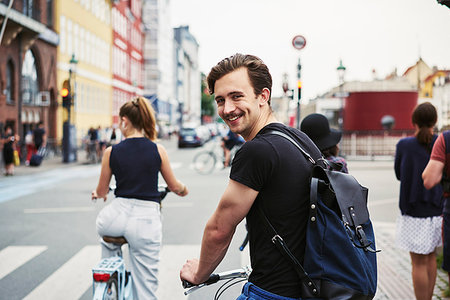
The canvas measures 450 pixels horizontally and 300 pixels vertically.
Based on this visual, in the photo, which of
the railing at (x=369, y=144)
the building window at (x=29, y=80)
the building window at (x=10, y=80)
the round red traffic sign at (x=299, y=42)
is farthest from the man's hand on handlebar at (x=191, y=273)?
the building window at (x=29, y=80)

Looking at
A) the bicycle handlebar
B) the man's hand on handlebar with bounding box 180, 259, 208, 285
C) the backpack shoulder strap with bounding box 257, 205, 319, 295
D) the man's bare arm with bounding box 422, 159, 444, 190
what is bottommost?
the bicycle handlebar

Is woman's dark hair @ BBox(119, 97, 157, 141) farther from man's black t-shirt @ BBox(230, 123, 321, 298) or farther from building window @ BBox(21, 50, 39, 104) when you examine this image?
building window @ BBox(21, 50, 39, 104)

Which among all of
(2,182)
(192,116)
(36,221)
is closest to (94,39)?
(2,182)

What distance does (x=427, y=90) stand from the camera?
8388 centimetres

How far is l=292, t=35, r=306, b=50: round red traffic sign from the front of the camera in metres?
17.0

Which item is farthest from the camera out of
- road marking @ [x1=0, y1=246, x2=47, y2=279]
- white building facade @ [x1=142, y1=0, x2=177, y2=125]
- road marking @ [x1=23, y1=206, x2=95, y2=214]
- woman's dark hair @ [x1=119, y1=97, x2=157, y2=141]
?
white building facade @ [x1=142, y1=0, x2=177, y2=125]

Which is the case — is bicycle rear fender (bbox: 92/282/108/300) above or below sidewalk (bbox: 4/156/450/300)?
above

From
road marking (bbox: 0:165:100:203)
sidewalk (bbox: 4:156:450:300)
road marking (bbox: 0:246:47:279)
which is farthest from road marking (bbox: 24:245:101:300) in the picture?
road marking (bbox: 0:165:100:203)

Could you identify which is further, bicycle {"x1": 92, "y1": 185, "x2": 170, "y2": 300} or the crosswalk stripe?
the crosswalk stripe

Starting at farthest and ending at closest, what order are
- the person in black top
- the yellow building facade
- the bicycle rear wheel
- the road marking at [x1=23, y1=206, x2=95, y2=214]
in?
the yellow building facade
the person in black top
the bicycle rear wheel
the road marking at [x1=23, y1=206, x2=95, y2=214]

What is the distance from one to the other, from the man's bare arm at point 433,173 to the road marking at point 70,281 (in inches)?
133

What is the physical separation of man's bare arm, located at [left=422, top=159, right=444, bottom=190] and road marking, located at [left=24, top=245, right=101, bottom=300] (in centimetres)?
338

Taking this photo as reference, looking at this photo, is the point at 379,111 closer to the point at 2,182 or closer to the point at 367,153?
the point at 367,153

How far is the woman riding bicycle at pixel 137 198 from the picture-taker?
12.5 ft
